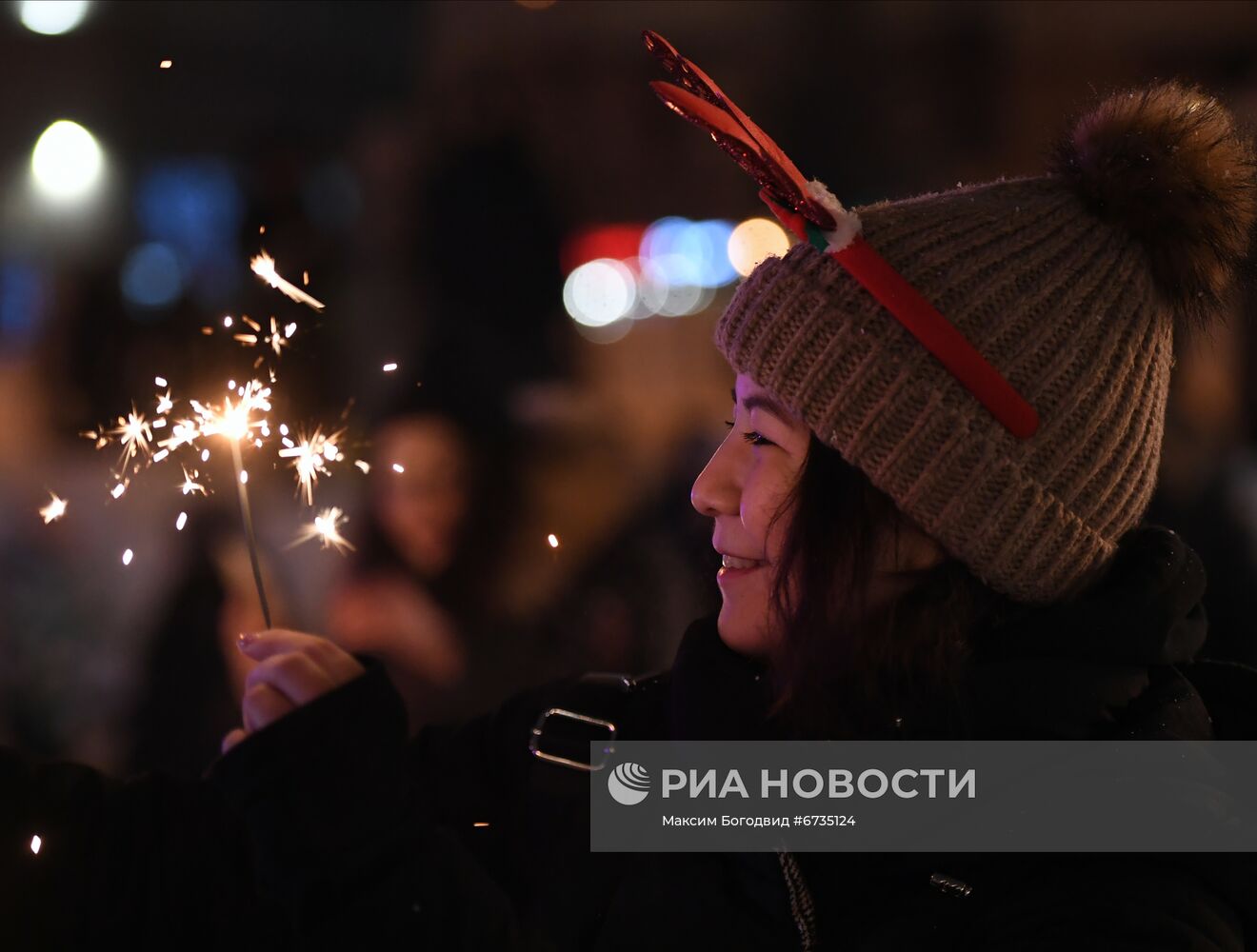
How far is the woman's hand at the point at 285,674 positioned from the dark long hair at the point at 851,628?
1.79ft

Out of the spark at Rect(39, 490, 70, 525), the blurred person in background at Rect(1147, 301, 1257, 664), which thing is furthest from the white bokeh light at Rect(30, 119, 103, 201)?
the blurred person in background at Rect(1147, 301, 1257, 664)

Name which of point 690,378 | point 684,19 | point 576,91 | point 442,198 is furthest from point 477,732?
point 684,19

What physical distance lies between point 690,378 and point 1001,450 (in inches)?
107

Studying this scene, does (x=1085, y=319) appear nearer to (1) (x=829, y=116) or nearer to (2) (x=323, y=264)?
(2) (x=323, y=264)

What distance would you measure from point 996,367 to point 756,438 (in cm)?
31

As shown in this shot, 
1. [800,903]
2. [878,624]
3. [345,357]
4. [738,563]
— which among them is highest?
[345,357]

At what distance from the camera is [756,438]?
150cm

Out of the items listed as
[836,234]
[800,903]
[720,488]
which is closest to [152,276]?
[720,488]

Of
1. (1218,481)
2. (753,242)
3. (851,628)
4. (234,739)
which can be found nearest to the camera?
(234,739)

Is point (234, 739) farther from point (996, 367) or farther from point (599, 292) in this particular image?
point (599, 292)

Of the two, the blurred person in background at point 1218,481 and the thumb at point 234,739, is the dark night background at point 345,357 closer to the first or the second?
the blurred person in background at point 1218,481

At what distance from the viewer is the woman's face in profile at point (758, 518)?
147 cm

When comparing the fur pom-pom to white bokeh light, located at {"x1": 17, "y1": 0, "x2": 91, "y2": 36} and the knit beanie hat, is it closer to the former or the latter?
the knit beanie hat

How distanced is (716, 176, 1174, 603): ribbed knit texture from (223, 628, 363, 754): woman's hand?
646 mm
